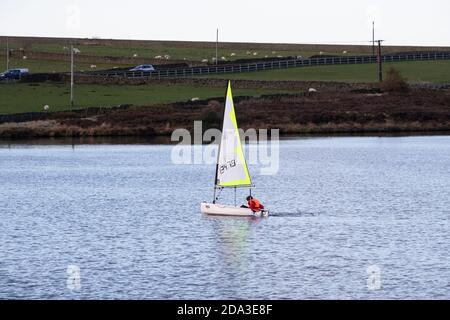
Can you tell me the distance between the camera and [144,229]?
60906 mm

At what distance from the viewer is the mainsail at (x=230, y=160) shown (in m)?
64.9

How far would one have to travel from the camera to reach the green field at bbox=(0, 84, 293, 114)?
436ft

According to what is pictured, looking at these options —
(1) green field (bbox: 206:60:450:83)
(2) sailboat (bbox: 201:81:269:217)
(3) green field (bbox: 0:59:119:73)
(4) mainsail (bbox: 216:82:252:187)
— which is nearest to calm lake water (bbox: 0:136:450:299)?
(2) sailboat (bbox: 201:81:269:217)

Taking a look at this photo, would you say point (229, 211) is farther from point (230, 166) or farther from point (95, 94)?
point (95, 94)

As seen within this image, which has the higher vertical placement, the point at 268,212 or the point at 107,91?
the point at 107,91

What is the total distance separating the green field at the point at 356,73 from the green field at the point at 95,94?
11.7m

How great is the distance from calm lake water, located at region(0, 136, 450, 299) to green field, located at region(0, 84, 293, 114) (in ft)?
111

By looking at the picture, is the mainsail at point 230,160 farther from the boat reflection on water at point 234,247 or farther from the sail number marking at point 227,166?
the boat reflection on water at point 234,247

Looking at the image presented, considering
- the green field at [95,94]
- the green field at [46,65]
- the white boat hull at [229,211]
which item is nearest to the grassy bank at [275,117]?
the green field at [95,94]

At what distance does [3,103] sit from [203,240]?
81970 millimetres
